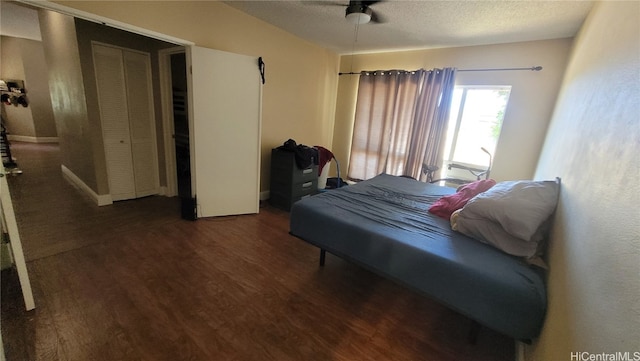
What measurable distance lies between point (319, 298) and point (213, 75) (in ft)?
8.17

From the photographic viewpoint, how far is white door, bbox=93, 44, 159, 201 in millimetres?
2995

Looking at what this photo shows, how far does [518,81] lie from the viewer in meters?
3.15

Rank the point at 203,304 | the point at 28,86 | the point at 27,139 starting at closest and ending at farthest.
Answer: the point at 203,304 → the point at 28,86 → the point at 27,139

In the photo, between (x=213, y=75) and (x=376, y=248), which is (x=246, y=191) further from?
(x=376, y=248)

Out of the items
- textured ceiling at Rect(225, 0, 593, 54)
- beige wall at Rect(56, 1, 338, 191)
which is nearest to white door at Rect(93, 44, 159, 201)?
beige wall at Rect(56, 1, 338, 191)

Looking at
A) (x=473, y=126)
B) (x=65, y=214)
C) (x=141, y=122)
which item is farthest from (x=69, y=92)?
(x=473, y=126)

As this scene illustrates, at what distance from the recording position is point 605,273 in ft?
2.54

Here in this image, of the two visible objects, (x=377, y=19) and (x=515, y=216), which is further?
(x=377, y=19)

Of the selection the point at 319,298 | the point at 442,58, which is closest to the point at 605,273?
the point at 319,298

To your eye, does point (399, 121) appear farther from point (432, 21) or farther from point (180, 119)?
point (180, 119)

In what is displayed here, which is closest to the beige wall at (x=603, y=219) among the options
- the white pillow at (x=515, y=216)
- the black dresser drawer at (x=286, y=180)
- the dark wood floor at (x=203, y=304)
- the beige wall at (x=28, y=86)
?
the white pillow at (x=515, y=216)

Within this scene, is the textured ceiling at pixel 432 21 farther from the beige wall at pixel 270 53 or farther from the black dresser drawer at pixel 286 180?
the black dresser drawer at pixel 286 180

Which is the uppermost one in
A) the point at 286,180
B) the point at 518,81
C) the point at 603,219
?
the point at 518,81

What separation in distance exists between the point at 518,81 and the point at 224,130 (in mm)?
3720
